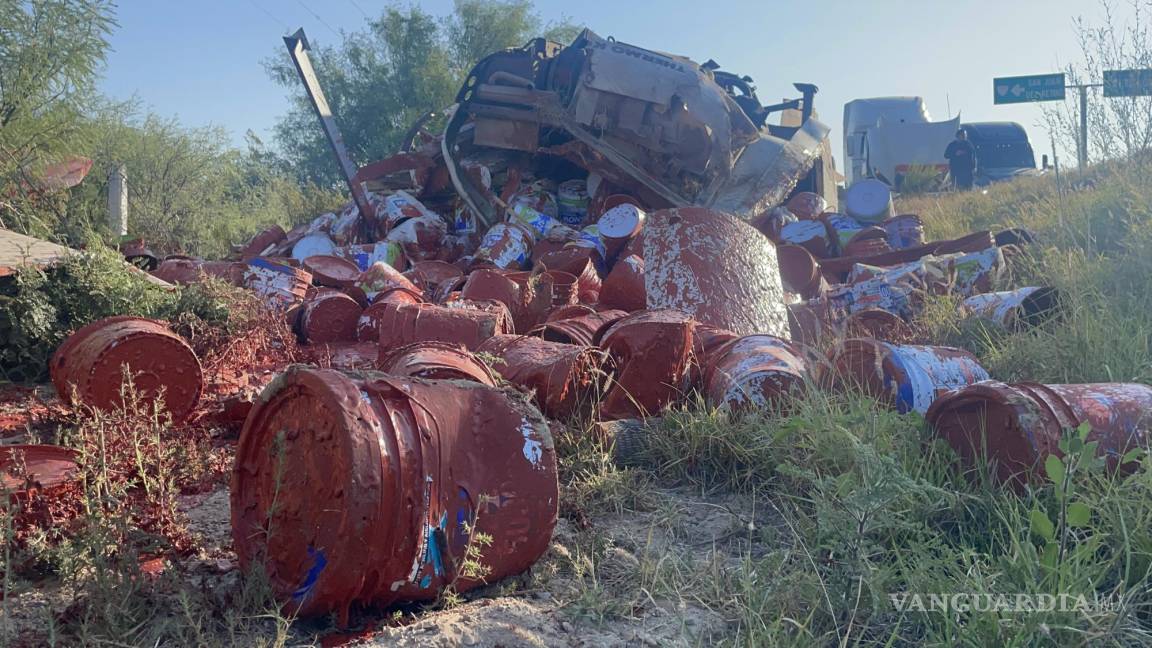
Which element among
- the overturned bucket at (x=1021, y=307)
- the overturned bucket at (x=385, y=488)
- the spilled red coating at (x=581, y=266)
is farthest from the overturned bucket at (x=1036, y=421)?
the spilled red coating at (x=581, y=266)

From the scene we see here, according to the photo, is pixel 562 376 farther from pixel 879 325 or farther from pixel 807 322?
pixel 807 322

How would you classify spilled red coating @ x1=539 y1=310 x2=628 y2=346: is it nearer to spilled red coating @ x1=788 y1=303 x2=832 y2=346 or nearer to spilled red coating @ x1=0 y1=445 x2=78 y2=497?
spilled red coating @ x1=788 y1=303 x2=832 y2=346

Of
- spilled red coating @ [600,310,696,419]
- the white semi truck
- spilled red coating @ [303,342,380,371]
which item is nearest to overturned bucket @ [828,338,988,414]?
spilled red coating @ [600,310,696,419]

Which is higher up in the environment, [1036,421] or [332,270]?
[332,270]

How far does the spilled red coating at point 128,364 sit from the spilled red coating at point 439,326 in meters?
0.89

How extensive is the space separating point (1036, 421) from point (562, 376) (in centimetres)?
153

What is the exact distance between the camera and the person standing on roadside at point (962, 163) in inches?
591

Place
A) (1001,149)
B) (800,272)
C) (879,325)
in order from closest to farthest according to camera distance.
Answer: (879,325)
(800,272)
(1001,149)

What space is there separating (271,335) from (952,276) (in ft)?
13.5

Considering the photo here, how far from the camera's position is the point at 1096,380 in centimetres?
293

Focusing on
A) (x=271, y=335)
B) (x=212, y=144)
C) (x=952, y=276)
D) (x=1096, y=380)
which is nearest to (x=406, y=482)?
(x=1096, y=380)

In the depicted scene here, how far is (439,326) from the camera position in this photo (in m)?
3.73

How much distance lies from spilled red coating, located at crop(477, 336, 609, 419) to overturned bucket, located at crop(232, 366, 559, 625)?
0.96 meters

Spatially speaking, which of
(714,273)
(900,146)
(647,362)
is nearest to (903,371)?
(647,362)
